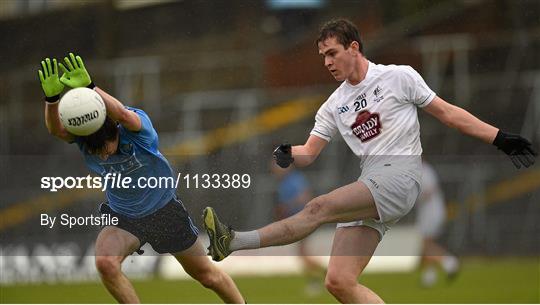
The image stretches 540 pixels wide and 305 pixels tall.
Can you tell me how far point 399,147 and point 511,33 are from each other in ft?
6.93

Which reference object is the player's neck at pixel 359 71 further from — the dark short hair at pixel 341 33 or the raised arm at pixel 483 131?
the raised arm at pixel 483 131

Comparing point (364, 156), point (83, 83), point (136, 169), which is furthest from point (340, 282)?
point (83, 83)

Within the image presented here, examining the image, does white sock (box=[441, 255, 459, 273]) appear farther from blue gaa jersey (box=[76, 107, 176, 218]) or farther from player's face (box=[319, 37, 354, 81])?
player's face (box=[319, 37, 354, 81])

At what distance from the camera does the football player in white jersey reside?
7715 millimetres

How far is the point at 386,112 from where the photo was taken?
7.99 m

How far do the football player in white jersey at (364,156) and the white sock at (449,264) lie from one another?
4318mm

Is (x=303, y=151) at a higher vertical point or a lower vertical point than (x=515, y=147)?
lower

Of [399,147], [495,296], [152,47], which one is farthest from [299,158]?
[495,296]

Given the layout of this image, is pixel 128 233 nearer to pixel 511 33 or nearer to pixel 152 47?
pixel 152 47

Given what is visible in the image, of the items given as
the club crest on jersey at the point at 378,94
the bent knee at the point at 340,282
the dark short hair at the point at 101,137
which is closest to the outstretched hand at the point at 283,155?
the club crest on jersey at the point at 378,94

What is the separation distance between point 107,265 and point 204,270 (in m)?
0.74

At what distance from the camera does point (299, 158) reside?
27.5 feet

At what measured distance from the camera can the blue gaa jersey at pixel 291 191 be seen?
9461 millimetres

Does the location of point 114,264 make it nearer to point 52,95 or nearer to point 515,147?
point 52,95
